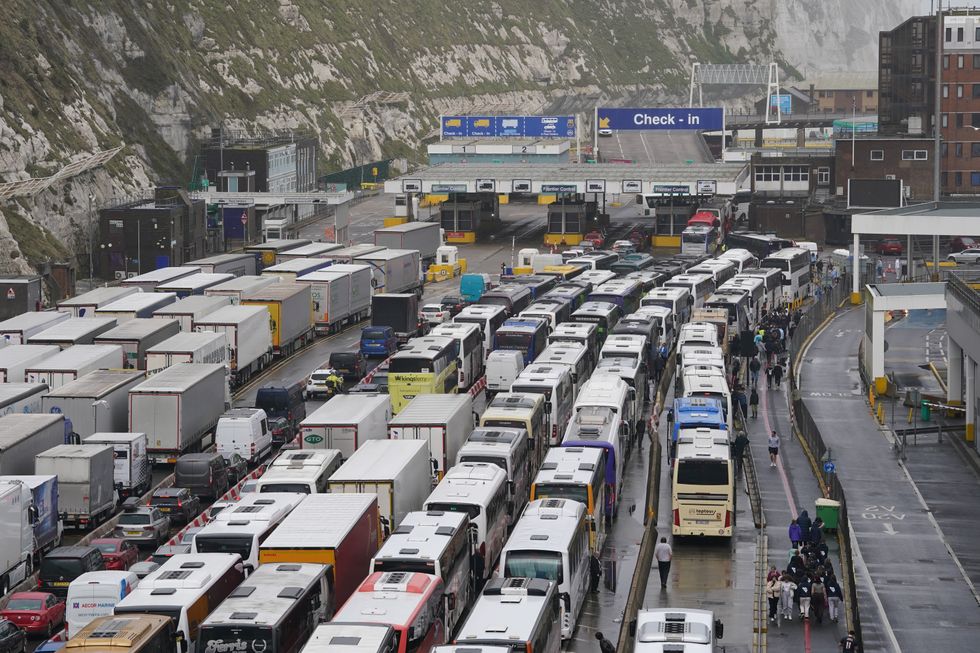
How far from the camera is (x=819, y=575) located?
38.2 meters

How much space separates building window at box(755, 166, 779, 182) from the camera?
12757 centimetres

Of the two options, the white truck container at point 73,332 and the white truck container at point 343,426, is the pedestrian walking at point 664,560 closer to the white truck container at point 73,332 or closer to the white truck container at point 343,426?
the white truck container at point 343,426

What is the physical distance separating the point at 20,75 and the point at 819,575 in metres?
86.7

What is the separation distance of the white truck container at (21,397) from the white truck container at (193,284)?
2055 centimetres

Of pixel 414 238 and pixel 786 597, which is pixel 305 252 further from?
pixel 786 597

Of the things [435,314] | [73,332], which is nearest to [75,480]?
[73,332]

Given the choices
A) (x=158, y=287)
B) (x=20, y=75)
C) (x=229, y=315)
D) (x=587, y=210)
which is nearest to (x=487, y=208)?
(x=587, y=210)

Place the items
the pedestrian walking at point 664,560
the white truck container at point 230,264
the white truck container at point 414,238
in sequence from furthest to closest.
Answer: the white truck container at point 414,238 < the white truck container at point 230,264 < the pedestrian walking at point 664,560

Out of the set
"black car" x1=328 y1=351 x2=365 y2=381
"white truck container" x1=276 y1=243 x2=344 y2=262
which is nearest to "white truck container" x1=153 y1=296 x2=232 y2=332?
"black car" x1=328 y1=351 x2=365 y2=381

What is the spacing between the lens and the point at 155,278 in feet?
262

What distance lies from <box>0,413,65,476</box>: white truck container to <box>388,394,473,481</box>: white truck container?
10.3 m

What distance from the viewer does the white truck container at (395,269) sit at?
281 ft

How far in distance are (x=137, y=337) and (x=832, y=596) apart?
33.1 meters

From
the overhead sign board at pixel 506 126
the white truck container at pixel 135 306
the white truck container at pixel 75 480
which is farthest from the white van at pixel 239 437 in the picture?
the overhead sign board at pixel 506 126
